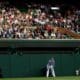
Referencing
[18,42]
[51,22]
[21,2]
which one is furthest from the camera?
[21,2]

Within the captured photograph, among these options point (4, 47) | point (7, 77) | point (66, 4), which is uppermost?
point (66, 4)

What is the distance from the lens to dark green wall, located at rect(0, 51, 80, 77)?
127ft

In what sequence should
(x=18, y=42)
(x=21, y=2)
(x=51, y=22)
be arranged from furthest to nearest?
1. (x=21, y=2)
2. (x=51, y=22)
3. (x=18, y=42)

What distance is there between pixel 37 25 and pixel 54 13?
3.54 metres

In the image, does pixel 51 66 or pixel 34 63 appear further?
pixel 34 63

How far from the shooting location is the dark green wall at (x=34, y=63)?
127ft

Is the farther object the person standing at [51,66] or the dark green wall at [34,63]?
the dark green wall at [34,63]

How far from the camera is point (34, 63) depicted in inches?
1532

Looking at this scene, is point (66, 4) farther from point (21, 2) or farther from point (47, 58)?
point (47, 58)

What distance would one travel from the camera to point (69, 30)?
3988cm

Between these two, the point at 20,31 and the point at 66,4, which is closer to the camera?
the point at 20,31

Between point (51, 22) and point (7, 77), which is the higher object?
point (51, 22)

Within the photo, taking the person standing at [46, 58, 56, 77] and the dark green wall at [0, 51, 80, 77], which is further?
the dark green wall at [0, 51, 80, 77]

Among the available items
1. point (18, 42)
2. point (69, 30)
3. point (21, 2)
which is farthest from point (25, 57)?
point (21, 2)
